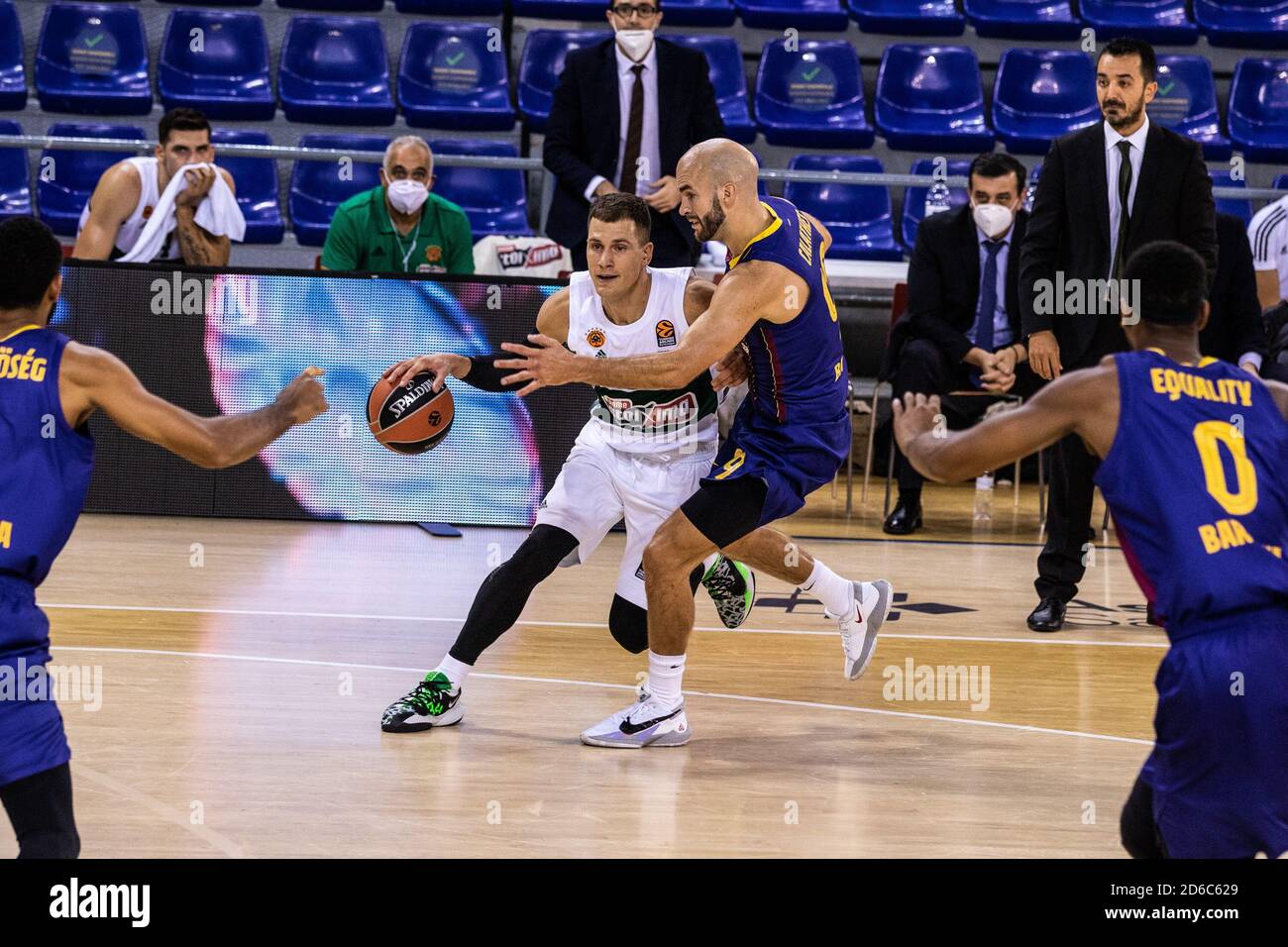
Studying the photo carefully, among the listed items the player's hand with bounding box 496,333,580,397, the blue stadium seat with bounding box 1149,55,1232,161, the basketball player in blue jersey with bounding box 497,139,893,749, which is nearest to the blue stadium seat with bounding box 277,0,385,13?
the blue stadium seat with bounding box 1149,55,1232,161

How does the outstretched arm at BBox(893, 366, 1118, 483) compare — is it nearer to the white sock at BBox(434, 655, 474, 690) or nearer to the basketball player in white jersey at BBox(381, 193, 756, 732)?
the basketball player in white jersey at BBox(381, 193, 756, 732)

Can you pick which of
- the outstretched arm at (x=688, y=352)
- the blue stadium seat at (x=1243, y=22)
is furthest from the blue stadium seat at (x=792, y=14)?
the outstretched arm at (x=688, y=352)

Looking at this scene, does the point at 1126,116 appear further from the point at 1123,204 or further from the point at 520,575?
the point at 520,575

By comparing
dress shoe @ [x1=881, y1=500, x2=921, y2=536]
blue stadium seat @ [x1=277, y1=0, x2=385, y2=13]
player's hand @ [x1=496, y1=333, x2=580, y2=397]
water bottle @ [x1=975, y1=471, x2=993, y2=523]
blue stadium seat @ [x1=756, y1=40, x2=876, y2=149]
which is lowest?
water bottle @ [x1=975, y1=471, x2=993, y2=523]

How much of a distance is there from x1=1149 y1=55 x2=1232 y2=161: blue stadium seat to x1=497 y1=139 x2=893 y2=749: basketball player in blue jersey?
8107mm

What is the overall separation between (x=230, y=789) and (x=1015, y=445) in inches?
88.7

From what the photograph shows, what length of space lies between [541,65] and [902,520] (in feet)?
15.7

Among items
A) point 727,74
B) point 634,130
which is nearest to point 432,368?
point 634,130

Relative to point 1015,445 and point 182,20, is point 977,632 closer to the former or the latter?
point 1015,445

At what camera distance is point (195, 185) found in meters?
8.24

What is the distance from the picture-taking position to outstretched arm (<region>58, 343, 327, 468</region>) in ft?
10.2

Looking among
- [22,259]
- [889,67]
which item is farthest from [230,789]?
[889,67]

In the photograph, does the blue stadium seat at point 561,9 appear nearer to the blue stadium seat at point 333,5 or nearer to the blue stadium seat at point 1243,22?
the blue stadium seat at point 333,5

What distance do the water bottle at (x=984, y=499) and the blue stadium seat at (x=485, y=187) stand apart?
3.47 m
